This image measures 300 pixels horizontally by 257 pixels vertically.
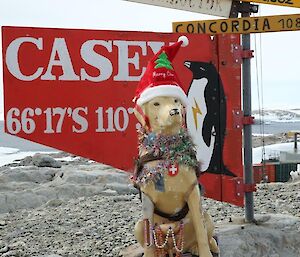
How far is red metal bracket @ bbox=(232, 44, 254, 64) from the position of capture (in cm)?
404

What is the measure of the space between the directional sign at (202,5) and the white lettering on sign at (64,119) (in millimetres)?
921

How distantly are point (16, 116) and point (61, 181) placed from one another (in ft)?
19.5

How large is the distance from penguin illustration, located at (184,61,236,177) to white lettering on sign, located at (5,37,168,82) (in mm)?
439

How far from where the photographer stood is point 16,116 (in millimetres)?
3500

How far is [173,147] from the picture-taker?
273cm

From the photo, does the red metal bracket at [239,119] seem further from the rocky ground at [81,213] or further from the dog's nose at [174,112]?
the dog's nose at [174,112]

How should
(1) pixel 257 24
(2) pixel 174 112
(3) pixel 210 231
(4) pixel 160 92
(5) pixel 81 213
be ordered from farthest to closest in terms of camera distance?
(5) pixel 81 213
(1) pixel 257 24
(3) pixel 210 231
(4) pixel 160 92
(2) pixel 174 112

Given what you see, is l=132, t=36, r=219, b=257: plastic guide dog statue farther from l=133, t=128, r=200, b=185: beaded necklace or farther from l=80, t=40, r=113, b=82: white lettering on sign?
l=80, t=40, r=113, b=82: white lettering on sign

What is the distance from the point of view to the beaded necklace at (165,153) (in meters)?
2.71

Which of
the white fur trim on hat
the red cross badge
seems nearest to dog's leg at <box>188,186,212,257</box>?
the red cross badge

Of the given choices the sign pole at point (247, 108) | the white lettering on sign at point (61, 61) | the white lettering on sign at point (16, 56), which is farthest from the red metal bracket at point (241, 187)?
the white lettering on sign at point (16, 56)

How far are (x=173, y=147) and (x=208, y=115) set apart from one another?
53.6 inches

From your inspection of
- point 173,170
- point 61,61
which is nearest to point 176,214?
point 173,170

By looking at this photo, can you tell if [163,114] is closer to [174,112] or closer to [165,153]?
[174,112]
